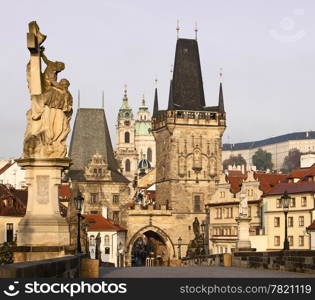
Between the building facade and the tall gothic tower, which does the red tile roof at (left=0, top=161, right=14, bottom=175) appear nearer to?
the building facade

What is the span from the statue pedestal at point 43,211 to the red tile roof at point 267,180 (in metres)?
77.1

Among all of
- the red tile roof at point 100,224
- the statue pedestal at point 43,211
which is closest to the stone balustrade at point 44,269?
the statue pedestal at point 43,211

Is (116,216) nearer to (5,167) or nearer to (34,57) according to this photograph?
(5,167)

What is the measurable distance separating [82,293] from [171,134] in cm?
11198

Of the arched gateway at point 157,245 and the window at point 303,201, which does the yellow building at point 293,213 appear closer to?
the window at point 303,201

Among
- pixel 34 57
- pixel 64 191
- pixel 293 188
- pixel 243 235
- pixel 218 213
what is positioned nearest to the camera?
pixel 34 57

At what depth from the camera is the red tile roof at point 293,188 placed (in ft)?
285

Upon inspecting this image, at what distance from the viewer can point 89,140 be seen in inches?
5064

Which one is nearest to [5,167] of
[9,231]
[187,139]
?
[187,139]

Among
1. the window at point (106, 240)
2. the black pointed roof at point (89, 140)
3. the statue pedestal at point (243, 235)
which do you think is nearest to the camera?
the statue pedestal at point (243, 235)

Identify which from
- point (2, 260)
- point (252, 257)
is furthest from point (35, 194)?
point (2, 260)

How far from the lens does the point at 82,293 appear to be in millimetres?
13258

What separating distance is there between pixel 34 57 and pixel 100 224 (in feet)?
285

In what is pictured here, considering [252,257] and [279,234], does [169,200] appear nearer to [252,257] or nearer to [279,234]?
[279,234]
